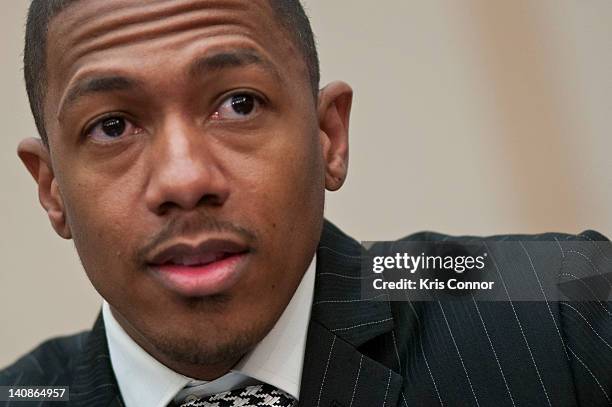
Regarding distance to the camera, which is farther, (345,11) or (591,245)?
(345,11)

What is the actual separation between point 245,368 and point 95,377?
379 millimetres

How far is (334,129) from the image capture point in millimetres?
1996

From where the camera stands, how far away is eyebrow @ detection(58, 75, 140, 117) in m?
1.66

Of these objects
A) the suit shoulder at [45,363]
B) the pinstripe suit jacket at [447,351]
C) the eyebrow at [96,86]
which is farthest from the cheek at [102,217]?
the suit shoulder at [45,363]

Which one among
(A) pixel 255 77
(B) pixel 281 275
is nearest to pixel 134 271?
(B) pixel 281 275

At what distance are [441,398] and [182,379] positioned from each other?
49cm

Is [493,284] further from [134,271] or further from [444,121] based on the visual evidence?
[444,121]

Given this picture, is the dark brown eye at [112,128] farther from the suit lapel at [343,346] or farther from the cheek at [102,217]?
the suit lapel at [343,346]

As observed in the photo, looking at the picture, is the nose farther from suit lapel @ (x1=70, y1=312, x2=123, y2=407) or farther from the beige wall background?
the beige wall background

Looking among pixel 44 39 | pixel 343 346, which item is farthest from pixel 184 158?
pixel 343 346

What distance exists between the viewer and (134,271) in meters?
1.70

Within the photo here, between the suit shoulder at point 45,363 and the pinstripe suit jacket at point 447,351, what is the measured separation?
175 millimetres

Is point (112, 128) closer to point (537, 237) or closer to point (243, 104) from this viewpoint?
point (243, 104)

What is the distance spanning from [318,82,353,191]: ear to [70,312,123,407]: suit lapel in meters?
0.59
